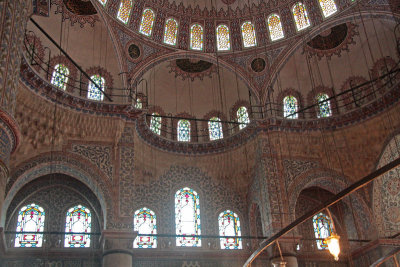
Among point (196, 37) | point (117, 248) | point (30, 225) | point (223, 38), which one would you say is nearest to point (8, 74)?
point (117, 248)

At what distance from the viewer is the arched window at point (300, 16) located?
15555mm

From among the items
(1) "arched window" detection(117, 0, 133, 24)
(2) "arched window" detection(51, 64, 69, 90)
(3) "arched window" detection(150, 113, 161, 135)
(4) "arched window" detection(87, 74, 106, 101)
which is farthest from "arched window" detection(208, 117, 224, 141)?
(2) "arched window" detection(51, 64, 69, 90)

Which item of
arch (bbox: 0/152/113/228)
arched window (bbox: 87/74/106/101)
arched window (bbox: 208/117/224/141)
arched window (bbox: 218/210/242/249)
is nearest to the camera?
arch (bbox: 0/152/113/228)

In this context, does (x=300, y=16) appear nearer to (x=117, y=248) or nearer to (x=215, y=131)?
(x=215, y=131)

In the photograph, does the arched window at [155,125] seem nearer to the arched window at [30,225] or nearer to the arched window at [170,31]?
the arched window at [170,31]

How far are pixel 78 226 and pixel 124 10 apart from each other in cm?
684

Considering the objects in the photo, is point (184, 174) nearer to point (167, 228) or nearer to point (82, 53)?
point (167, 228)

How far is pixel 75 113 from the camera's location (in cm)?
1297

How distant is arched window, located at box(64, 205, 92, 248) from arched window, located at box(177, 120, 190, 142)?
13.0ft

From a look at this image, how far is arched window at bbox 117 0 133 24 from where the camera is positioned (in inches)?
588

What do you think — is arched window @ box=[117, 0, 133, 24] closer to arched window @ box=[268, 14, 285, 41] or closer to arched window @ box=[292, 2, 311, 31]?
arched window @ box=[268, 14, 285, 41]

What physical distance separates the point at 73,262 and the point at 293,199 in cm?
650

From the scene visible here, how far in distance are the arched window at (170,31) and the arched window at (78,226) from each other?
6153 mm

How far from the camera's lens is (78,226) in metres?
13.7
